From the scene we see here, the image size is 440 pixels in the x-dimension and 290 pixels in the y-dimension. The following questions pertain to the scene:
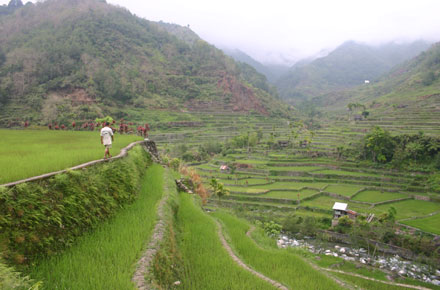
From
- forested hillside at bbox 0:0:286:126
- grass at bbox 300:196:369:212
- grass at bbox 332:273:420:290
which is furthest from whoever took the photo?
forested hillside at bbox 0:0:286:126

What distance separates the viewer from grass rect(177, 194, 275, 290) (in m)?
4.53

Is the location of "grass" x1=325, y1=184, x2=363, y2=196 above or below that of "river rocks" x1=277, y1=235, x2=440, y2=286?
above

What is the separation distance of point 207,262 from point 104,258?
2159 mm

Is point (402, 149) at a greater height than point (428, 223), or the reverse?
point (402, 149)

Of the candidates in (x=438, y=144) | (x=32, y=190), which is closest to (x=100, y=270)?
(x=32, y=190)

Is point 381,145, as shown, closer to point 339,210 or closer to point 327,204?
point 327,204

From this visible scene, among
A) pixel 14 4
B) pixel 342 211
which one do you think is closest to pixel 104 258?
pixel 342 211

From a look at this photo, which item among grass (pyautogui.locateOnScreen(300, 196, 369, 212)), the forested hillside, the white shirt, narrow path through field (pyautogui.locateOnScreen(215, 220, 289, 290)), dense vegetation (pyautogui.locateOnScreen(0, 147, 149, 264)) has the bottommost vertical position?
grass (pyautogui.locateOnScreen(300, 196, 369, 212))

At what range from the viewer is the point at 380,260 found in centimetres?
1961

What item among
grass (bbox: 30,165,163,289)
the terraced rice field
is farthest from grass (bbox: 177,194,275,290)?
the terraced rice field

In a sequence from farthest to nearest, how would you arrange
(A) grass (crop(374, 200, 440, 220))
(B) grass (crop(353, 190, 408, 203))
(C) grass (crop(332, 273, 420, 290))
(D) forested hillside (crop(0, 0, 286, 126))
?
(D) forested hillside (crop(0, 0, 286, 126)) → (B) grass (crop(353, 190, 408, 203)) → (A) grass (crop(374, 200, 440, 220)) → (C) grass (crop(332, 273, 420, 290))

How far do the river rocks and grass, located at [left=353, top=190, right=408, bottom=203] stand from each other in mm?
7933

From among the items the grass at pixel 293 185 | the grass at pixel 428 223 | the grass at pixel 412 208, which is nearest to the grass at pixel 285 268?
the grass at pixel 428 223

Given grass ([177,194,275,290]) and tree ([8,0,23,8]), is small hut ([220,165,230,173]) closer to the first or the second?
grass ([177,194,275,290])
